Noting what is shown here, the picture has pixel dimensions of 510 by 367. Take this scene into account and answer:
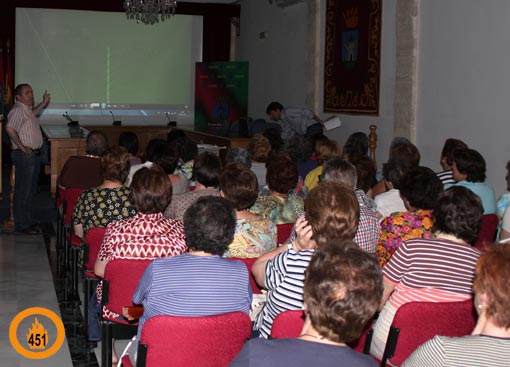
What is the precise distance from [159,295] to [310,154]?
405cm

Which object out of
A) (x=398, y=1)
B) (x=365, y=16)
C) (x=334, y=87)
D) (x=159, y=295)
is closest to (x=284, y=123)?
(x=334, y=87)

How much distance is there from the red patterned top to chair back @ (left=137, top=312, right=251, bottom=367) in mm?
1013

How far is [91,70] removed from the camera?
531 inches

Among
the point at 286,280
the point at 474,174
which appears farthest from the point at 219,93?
the point at 286,280

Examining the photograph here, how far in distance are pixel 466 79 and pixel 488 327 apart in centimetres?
539

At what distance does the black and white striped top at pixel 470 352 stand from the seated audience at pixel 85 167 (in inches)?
192

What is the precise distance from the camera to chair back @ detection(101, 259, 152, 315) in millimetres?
3305

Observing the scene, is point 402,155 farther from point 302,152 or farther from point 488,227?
point 488,227

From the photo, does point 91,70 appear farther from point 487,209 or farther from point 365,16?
point 487,209

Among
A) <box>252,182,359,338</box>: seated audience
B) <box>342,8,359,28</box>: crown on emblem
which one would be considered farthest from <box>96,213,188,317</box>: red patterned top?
<box>342,8,359,28</box>: crown on emblem

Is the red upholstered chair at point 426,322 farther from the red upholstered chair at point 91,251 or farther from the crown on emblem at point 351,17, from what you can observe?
the crown on emblem at point 351,17

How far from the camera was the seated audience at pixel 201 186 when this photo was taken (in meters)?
4.62

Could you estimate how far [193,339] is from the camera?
2.50 m

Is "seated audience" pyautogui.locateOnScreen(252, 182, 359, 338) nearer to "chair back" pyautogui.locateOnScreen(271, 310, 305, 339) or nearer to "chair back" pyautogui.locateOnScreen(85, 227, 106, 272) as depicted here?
"chair back" pyautogui.locateOnScreen(271, 310, 305, 339)
